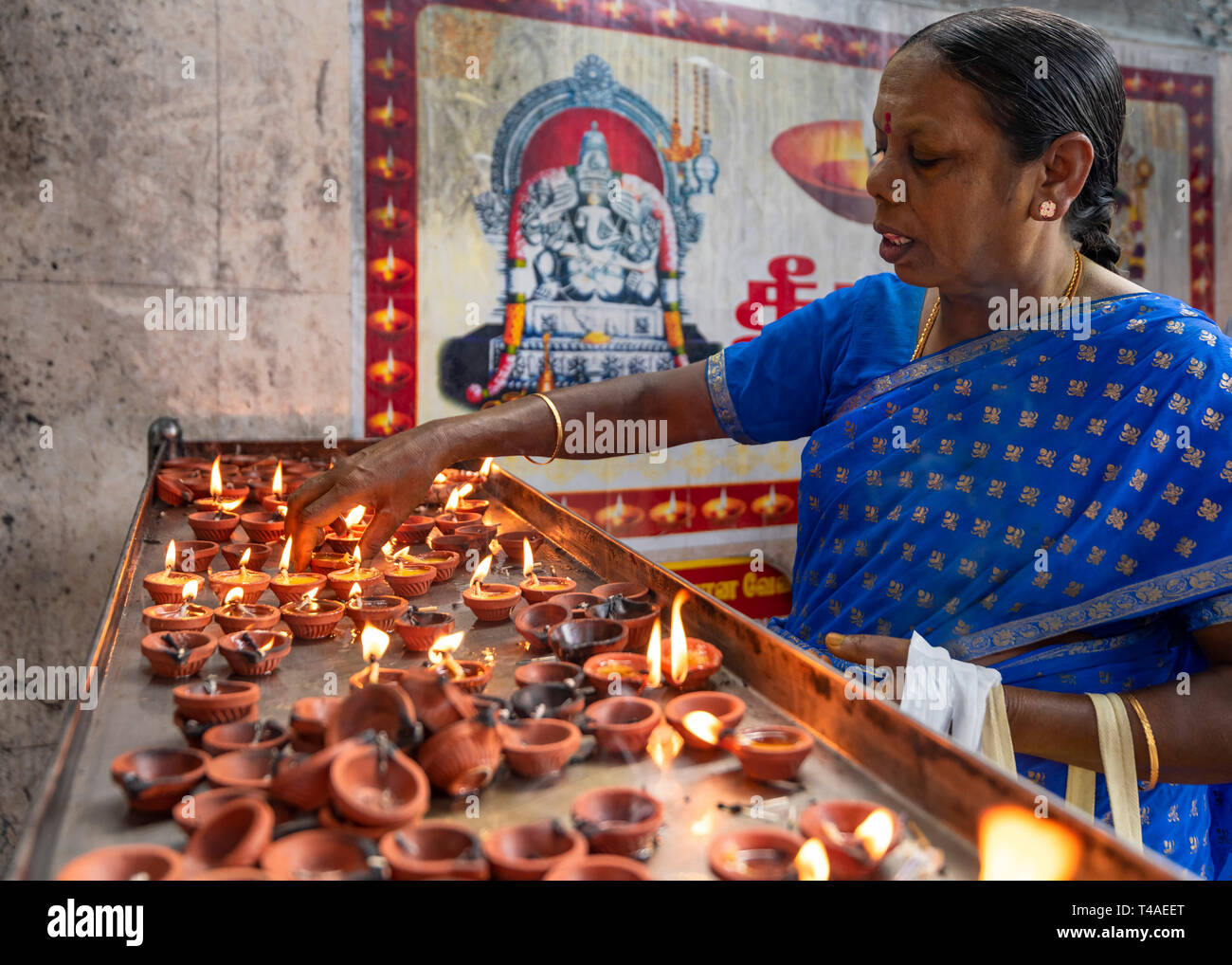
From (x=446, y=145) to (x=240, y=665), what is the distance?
11.5 feet

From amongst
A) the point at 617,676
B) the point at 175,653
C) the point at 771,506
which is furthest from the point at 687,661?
the point at 771,506

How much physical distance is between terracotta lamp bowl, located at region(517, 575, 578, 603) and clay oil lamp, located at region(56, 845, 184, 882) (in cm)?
100

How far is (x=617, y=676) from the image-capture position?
4.85ft

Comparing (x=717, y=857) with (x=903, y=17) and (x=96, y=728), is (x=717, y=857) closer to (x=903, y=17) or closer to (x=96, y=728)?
(x=96, y=728)

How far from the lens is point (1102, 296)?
2.07m

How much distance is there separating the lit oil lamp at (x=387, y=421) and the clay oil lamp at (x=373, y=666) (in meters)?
Result: 2.85

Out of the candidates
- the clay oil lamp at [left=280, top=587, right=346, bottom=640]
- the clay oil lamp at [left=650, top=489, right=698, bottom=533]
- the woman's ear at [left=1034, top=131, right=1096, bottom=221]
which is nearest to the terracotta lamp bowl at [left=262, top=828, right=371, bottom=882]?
the clay oil lamp at [left=280, top=587, right=346, bottom=640]

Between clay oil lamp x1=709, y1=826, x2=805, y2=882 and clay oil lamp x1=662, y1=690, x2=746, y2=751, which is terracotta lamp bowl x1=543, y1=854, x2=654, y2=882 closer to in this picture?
clay oil lamp x1=709, y1=826, x2=805, y2=882

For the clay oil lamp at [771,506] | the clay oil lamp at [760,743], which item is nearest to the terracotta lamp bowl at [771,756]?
the clay oil lamp at [760,743]

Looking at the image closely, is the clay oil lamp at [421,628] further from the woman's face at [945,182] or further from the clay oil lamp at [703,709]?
the woman's face at [945,182]

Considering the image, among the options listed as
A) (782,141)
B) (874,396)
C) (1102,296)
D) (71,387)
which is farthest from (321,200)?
(1102,296)

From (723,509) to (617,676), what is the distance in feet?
12.5

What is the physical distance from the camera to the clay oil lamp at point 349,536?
7.72 feet

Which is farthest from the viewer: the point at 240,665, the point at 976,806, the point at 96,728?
the point at 240,665
